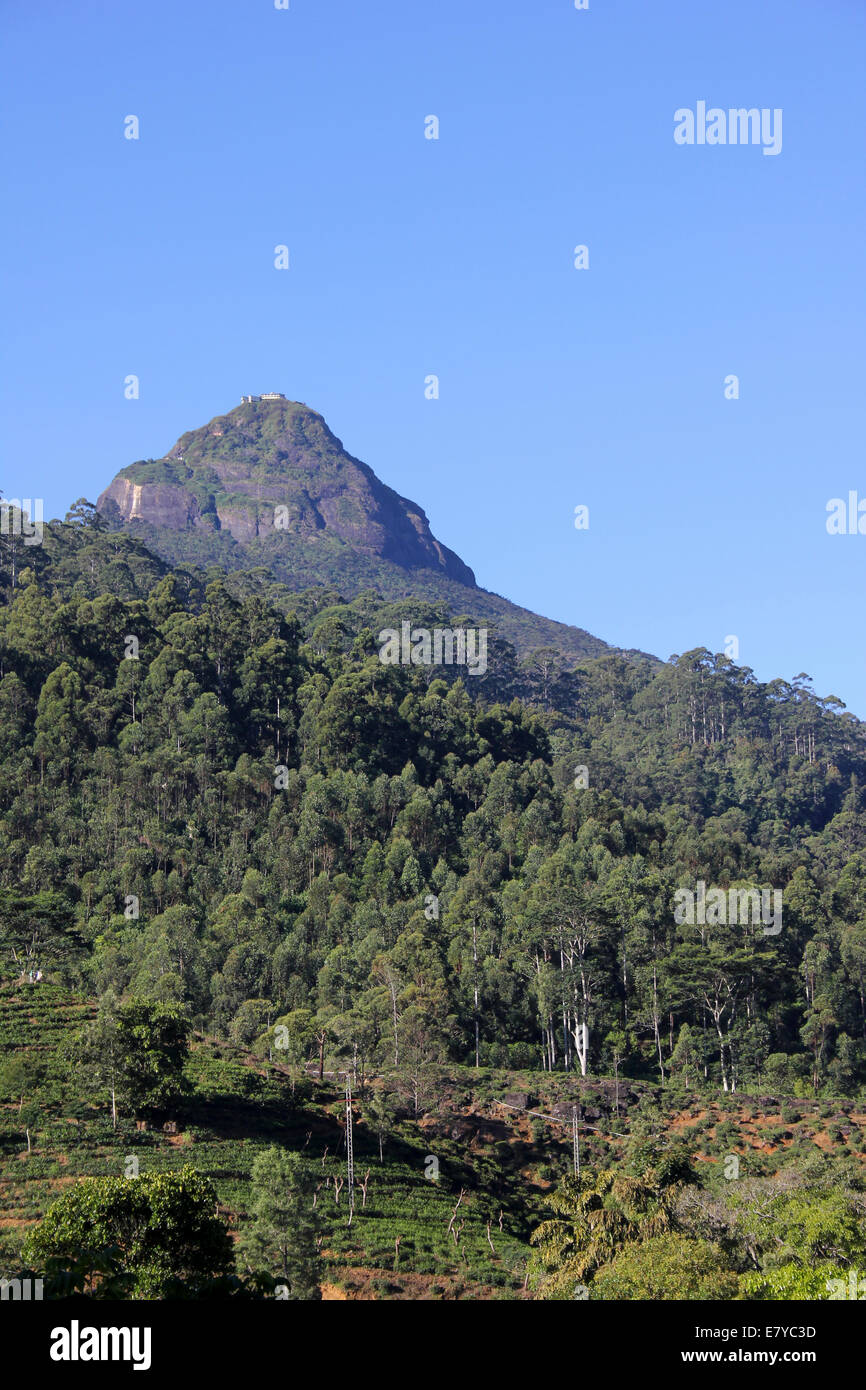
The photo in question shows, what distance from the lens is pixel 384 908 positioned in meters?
72.5

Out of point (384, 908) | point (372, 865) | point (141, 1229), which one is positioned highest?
point (372, 865)

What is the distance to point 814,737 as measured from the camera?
142m

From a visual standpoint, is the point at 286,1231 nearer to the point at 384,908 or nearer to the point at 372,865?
the point at 384,908

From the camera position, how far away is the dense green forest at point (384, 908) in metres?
49.4
